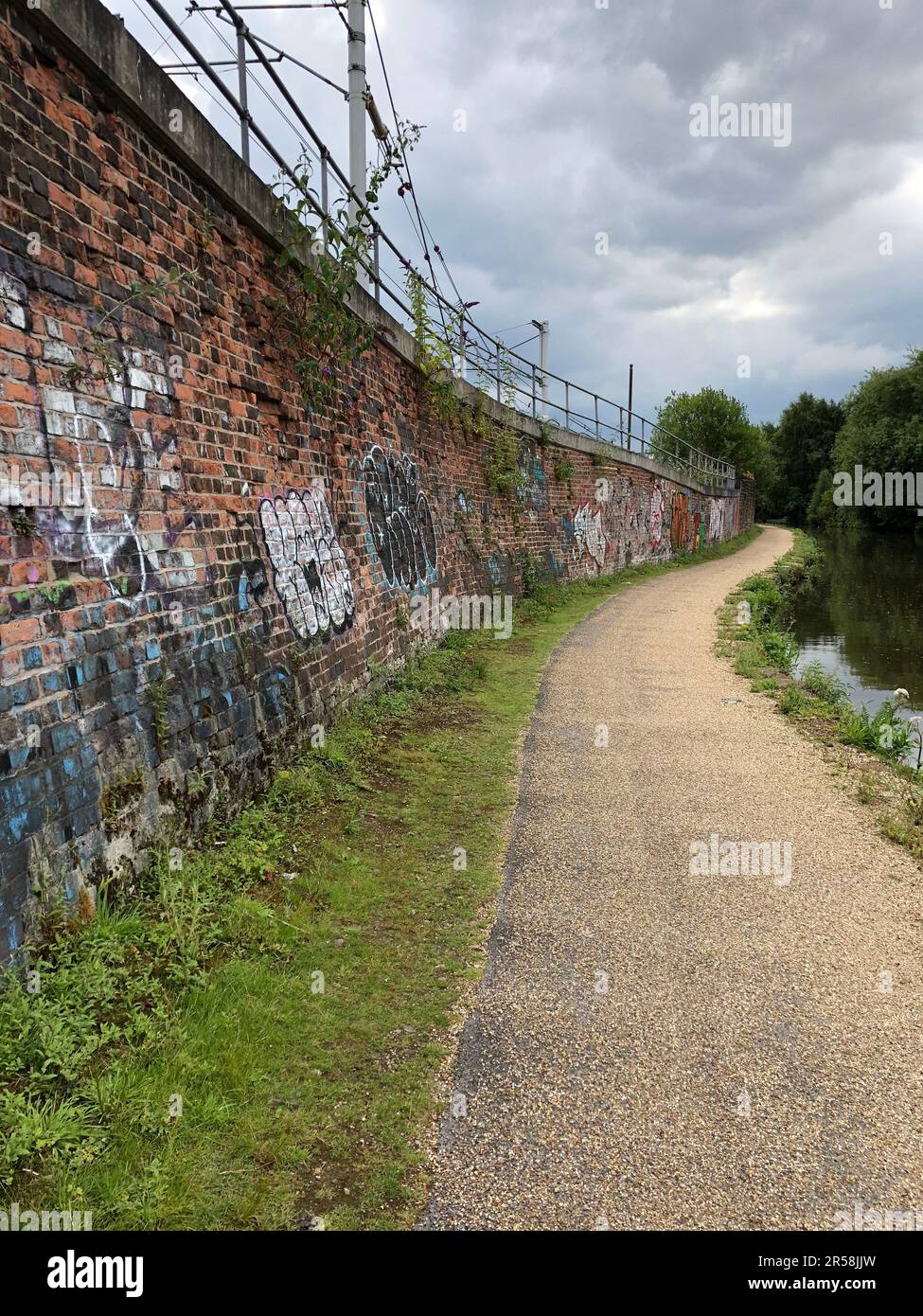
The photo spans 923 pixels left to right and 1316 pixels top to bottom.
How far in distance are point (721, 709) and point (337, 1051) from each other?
19.4 feet

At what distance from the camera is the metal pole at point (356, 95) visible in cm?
771

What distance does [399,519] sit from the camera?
28.7 ft

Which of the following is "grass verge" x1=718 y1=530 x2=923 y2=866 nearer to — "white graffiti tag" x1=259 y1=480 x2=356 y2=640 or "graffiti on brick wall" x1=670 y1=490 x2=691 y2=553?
"white graffiti tag" x1=259 y1=480 x2=356 y2=640

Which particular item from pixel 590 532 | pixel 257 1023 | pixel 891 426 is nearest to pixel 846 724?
pixel 257 1023

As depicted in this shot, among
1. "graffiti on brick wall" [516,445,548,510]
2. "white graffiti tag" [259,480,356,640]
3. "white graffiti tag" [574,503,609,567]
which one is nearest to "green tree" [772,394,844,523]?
"white graffiti tag" [574,503,609,567]

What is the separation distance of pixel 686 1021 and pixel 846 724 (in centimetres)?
498

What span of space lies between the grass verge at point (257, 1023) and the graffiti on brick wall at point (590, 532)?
575 inches

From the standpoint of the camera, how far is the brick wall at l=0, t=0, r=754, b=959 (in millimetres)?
2936

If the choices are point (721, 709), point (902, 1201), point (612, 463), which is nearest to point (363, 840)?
point (902, 1201)

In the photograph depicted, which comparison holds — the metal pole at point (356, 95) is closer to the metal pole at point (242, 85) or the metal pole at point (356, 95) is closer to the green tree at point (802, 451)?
the metal pole at point (242, 85)

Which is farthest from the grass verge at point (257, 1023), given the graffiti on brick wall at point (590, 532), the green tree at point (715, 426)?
the green tree at point (715, 426)

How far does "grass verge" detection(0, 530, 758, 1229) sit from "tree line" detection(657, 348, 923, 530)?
28048mm

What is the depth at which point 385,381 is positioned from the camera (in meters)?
8.45

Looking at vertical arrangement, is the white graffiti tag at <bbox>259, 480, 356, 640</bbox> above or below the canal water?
above
